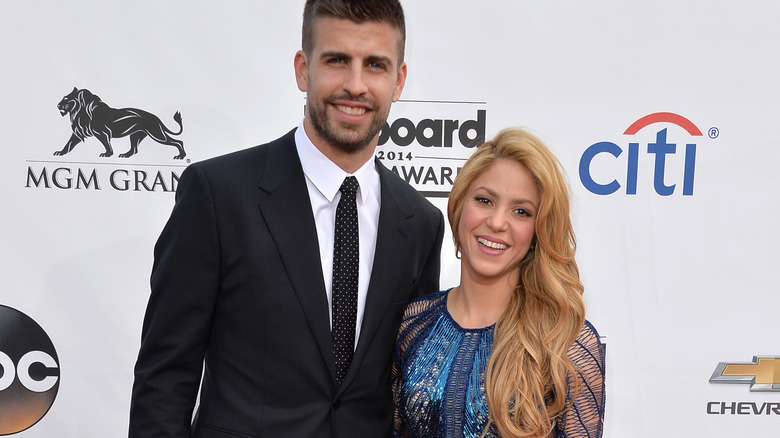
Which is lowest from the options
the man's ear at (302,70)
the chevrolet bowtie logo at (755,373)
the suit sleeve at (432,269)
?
the chevrolet bowtie logo at (755,373)

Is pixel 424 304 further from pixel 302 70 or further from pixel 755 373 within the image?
pixel 755 373

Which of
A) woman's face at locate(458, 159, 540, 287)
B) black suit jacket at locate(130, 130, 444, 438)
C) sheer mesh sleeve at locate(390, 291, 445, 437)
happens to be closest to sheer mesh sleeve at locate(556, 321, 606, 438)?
woman's face at locate(458, 159, 540, 287)

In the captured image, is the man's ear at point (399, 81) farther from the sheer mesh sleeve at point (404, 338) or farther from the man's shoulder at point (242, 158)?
the sheer mesh sleeve at point (404, 338)

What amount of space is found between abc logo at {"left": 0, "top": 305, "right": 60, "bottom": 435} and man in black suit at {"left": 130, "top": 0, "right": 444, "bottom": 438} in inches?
52.3

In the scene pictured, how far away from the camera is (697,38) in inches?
98.8

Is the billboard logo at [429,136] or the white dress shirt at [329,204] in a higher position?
the billboard logo at [429,136]

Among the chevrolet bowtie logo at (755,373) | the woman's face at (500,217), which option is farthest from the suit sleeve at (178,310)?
the chevrolet bowtie logo at (755,373)

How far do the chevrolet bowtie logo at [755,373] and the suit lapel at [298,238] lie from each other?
1.90 m

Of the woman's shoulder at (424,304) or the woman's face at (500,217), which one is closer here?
the woman's face at (500,217)

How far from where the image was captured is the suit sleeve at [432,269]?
1.86 meters

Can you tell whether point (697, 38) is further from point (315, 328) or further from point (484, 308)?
point (315, 328)

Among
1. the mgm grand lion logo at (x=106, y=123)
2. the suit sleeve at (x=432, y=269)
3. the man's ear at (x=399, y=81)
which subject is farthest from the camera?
the mgm grand lion logo at (x=106, y=123)

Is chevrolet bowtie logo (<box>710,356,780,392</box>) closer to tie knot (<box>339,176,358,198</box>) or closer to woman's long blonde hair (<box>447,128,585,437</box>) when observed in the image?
woman's long blonde hair (<box>447,128,585,437</box>)

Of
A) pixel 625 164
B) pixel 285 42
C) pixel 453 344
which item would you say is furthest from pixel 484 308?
pixel 285 42
